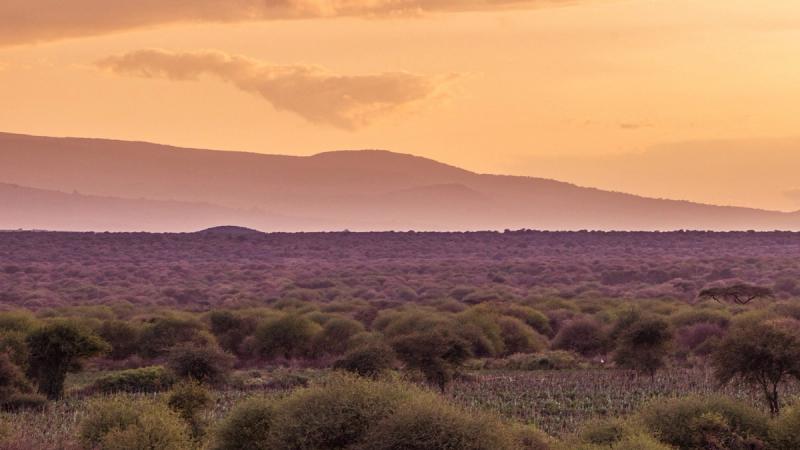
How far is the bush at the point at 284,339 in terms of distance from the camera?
164 feet

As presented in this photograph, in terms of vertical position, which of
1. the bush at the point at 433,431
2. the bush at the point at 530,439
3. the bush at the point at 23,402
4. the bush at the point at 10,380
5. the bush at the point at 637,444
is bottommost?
the bush at the point at 23,402

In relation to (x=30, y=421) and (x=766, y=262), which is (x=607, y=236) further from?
(x=30, y=421)

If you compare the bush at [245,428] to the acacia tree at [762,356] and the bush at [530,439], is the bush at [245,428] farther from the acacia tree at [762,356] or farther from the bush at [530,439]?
the acacia tree at [762,356]

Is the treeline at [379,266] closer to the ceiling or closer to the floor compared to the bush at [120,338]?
closer to the ceiling

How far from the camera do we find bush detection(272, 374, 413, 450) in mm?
18703

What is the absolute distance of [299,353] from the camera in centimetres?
5000

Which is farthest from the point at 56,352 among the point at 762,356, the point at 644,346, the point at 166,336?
the point at 762,356

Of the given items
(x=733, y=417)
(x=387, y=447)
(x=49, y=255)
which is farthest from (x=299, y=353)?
(x=49, y=255)

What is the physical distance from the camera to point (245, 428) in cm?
2280

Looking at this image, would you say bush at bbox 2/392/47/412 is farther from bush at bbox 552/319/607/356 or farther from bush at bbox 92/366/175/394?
bush at bbox 552/319/607/356

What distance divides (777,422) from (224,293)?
215 feet

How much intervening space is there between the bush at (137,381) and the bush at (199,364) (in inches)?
25.0

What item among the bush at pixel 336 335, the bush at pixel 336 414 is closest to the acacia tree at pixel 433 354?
the bush at pixel 336 335

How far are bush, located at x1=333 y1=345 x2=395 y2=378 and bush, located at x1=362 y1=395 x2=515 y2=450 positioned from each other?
1712 centimetres
